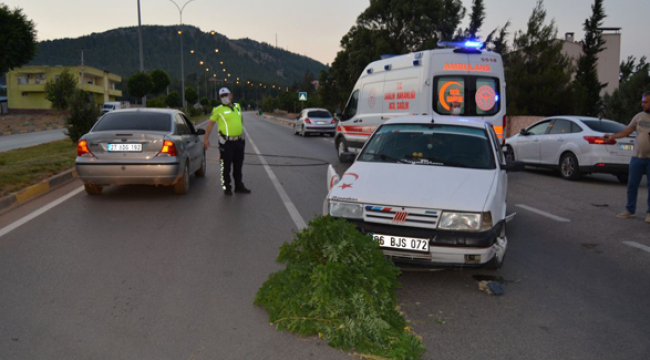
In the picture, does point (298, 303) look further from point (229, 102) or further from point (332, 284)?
point (229, 102)

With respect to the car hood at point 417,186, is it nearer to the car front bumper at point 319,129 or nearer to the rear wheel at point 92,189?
the rear wheel at point 92,189

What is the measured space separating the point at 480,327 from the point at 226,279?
2306 mm

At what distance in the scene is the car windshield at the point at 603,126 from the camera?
12.4 metres

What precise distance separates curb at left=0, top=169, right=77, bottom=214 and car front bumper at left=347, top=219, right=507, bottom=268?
647 centimetres

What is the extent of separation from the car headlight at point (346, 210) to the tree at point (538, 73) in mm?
21074

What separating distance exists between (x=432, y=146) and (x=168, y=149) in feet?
15.4

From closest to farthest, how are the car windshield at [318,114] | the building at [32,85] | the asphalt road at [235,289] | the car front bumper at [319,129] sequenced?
the asphalt road at [235,289] < the car front bumper at [319,129] < the car windshield at [318,114] < the building at [32,85]

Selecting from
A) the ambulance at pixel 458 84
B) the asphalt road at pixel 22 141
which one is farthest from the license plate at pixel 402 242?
the asphalt road at pixel 22 141

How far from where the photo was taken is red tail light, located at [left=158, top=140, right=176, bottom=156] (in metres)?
9.16

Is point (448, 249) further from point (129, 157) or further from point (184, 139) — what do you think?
point (184, 139)

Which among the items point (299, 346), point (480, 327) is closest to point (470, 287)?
point (480, 327)

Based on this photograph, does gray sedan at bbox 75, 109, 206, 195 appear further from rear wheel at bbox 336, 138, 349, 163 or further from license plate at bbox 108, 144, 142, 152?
rear wheel at bbox 336, 138, 349, 163

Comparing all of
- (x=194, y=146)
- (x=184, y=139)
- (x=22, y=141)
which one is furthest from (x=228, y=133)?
(x=22, y=141)

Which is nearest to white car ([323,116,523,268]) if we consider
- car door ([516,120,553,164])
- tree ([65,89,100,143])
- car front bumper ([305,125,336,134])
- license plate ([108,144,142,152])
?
license plate ([108,144,142,152])
